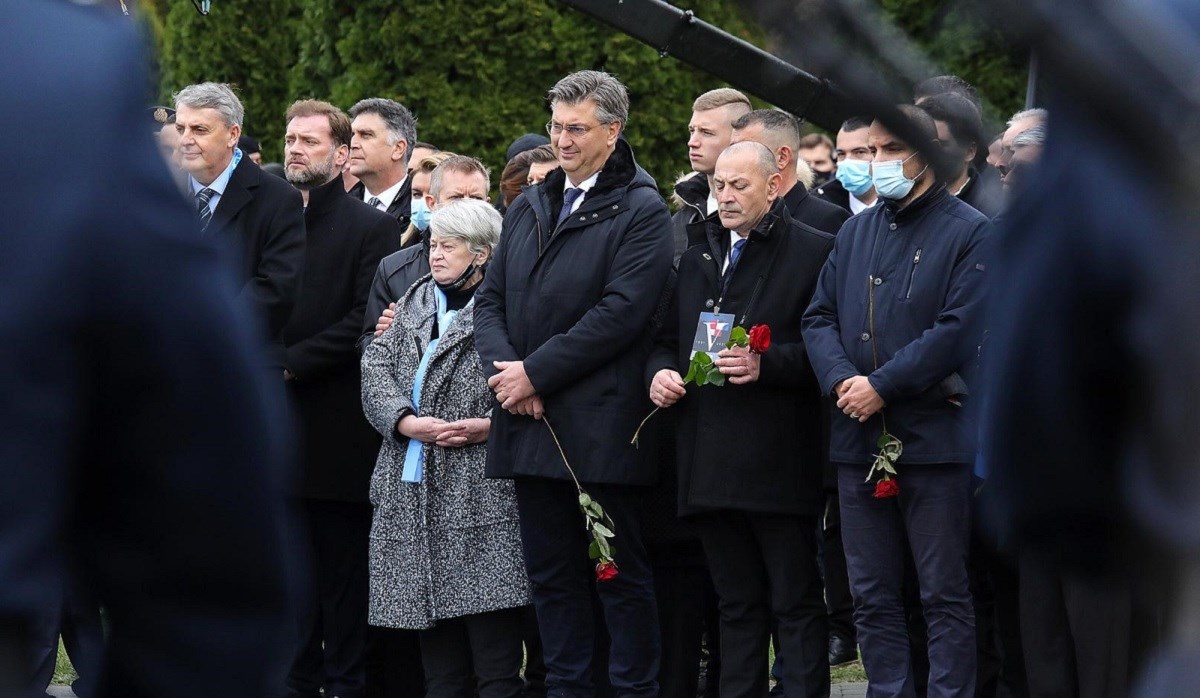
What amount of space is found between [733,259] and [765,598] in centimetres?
135

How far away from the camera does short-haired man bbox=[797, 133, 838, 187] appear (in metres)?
11.9

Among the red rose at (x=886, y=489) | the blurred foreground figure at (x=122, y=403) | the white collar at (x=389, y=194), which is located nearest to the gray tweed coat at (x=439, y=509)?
the red rose at (x=886, y=489)

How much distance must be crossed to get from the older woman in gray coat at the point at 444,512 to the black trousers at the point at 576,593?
0.21m

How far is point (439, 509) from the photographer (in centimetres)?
682

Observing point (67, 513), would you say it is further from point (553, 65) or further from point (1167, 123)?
point (553, 65)

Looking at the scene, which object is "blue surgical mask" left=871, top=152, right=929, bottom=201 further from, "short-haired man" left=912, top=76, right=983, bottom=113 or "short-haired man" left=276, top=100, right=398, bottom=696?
"short-haired man" left=912, top=76, right=983, bottom=113

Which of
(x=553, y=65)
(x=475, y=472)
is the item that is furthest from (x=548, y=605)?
(x=553, y=65)

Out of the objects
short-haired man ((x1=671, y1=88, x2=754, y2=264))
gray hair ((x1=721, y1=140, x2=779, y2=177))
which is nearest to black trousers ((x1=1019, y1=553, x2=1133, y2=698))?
gray hair ((x1=721, y1=140, x2=779, y2=177))

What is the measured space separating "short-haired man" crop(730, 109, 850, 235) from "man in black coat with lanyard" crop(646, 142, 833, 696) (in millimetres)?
484

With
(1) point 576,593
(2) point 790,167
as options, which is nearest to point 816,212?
(2) point 790,167

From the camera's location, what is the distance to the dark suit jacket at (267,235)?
7.04 m

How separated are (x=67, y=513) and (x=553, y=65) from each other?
11760 mm

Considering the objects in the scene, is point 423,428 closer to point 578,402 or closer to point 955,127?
point 578,402

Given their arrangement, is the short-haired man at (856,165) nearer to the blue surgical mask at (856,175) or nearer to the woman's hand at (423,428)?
the blue surgical mask at (856,175)
